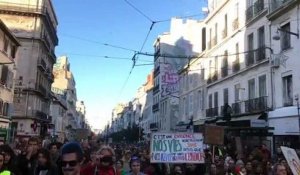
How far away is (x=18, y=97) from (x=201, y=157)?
41607mm

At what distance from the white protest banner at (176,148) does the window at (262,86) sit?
1502cm

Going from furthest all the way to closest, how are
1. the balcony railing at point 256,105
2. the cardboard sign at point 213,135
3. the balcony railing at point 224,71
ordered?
the balcony railing at point 224,71, the balcony railing at point 256,105, the cardboard sign at point 213,135

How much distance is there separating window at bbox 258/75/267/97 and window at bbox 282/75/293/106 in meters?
2.25

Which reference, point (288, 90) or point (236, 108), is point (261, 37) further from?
point (236, 108)

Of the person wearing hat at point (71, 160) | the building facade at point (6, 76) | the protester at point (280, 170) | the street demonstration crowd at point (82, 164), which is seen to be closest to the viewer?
the person wearing hat at point (71, 160)

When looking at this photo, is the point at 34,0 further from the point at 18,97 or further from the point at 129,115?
the point at 129,115

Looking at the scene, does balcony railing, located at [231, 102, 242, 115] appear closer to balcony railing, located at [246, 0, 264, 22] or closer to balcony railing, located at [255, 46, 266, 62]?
balcony railing, located at [255, 46, 266, 62]

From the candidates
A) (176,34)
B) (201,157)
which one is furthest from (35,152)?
(176,34)

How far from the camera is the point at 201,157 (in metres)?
10.7

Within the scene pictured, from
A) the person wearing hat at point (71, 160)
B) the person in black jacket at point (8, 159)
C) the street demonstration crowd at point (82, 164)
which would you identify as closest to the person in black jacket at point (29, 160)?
the street demonstration crowd at point (82, 164)

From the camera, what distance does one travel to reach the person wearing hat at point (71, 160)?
3074mm

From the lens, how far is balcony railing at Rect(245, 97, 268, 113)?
81.4ft

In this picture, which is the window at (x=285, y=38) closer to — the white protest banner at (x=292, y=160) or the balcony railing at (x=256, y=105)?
the balcony railing at (x=256, y=105)

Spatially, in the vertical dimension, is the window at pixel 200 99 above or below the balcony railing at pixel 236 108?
above
